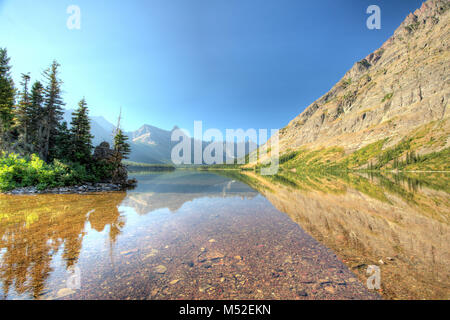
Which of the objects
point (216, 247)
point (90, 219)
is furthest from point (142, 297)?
point (90, 219)

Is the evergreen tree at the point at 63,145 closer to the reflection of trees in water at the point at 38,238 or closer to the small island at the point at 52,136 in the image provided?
the small island at the point at 52,136

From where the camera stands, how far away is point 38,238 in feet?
26.3

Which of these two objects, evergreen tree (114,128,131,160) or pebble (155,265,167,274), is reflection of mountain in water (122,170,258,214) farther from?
pebble (155,265,167,274)

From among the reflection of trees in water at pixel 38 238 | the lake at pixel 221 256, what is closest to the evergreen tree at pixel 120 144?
the reflection of trees in water at pixel 38 238

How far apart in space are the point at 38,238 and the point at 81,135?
114ft

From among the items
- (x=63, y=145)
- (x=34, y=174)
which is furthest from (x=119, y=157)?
(x=34, y=174)

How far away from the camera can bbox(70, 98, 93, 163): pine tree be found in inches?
1291

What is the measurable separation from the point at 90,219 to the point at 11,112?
39110mm

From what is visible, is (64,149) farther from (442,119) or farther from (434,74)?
(434,74)

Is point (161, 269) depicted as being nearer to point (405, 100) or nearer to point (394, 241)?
point (394, 241)

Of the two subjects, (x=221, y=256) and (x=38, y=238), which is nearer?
(x=221, y=256)

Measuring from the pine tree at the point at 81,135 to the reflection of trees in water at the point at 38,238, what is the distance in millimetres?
21417

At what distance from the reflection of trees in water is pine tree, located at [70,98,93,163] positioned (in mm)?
21417
